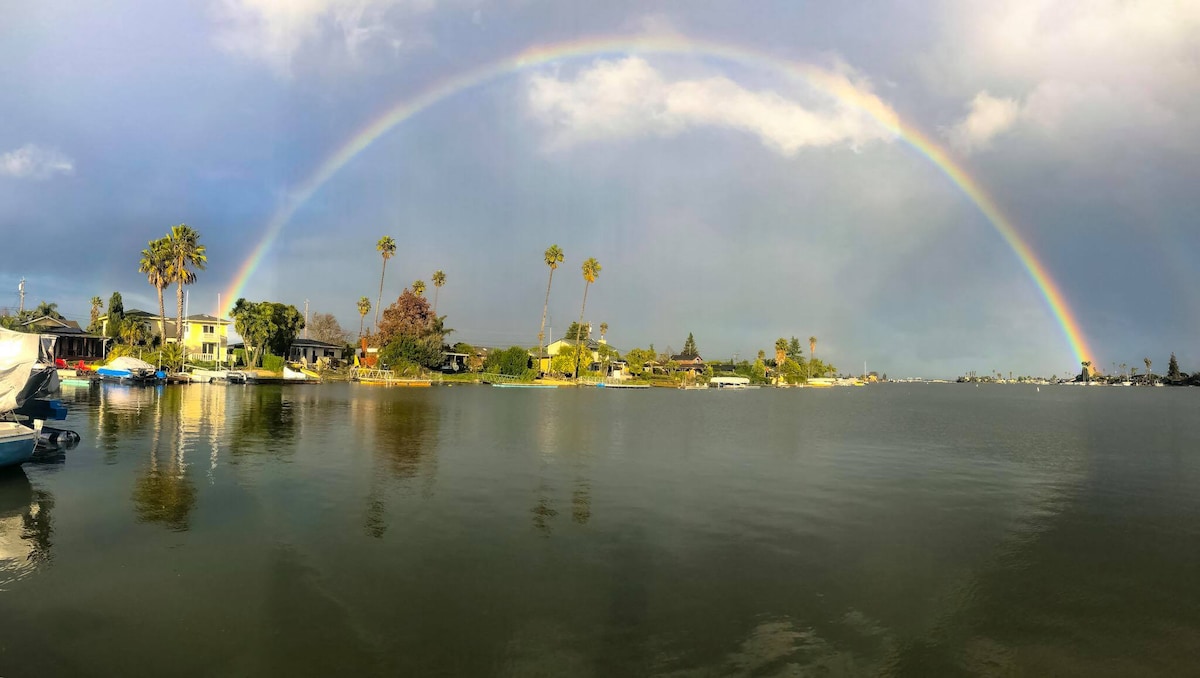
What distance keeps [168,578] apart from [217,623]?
8.24 feet

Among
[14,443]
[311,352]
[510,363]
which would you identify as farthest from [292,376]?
[14,443]

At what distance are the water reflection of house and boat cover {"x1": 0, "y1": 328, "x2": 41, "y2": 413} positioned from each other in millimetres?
89083

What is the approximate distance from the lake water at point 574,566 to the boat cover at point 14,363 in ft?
8.52

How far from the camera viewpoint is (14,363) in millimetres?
21391

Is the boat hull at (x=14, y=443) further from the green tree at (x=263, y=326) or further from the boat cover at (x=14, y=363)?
the green tree at (x=263, y=326)

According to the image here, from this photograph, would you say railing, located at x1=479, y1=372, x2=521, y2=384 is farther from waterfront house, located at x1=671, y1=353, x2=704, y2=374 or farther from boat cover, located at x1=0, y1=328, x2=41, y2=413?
Answer: boat cover, located at x1=0, y1=328, x2=41, y2=413

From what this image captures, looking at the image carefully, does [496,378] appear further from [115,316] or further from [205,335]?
[115,316]

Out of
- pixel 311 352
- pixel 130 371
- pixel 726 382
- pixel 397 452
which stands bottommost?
pixel 397 452

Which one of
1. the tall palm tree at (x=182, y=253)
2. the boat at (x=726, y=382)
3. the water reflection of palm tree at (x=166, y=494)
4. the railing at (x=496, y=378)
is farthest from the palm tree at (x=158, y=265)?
the boat at (x=726, y=382)

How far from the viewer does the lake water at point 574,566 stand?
347 inches

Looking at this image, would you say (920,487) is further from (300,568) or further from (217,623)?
(217,623)

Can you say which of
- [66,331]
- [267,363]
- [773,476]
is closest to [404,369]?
[267,363]

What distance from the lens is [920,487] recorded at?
2316cm

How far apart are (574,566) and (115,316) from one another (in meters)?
111
